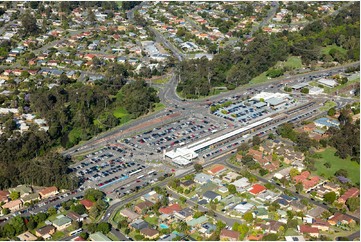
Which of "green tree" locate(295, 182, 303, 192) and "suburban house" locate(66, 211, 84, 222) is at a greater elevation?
"green tree" locate(295, 182, 303, 192)

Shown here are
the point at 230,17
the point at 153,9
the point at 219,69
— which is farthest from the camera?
the point at 153,9

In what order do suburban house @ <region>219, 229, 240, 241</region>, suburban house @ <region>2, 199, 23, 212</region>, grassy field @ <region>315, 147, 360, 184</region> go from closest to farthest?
1. suburban house @ <region>219, 229, 240, 241</region>
2. suburban house @ <region>2, 199, 23, 212</region>
3. grassy field @ <region>315, 147, 360, 184</region>

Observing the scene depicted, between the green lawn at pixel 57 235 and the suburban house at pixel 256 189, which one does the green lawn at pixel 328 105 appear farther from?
the green lawn at pixel 57 235

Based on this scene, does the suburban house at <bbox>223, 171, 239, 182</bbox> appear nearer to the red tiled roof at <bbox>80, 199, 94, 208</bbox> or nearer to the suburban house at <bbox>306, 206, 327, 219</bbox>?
the suburban house at <bbox>306, 206, 327, 219</bbox>

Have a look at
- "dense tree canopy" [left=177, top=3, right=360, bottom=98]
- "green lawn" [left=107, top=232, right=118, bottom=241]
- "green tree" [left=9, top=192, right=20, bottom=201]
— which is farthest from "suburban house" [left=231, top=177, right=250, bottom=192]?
"dense tree canopy" [left=177, top=3, right=360, bottom=98]

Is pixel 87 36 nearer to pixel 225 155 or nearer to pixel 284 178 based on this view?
pixel 225 155

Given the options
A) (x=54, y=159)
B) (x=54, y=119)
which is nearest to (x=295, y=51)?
(x=54, y=119)

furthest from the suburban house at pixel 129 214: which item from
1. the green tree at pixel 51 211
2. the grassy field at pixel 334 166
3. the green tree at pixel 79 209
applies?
the grassy field at pixel 334 166

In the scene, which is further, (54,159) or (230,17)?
(230,17)
